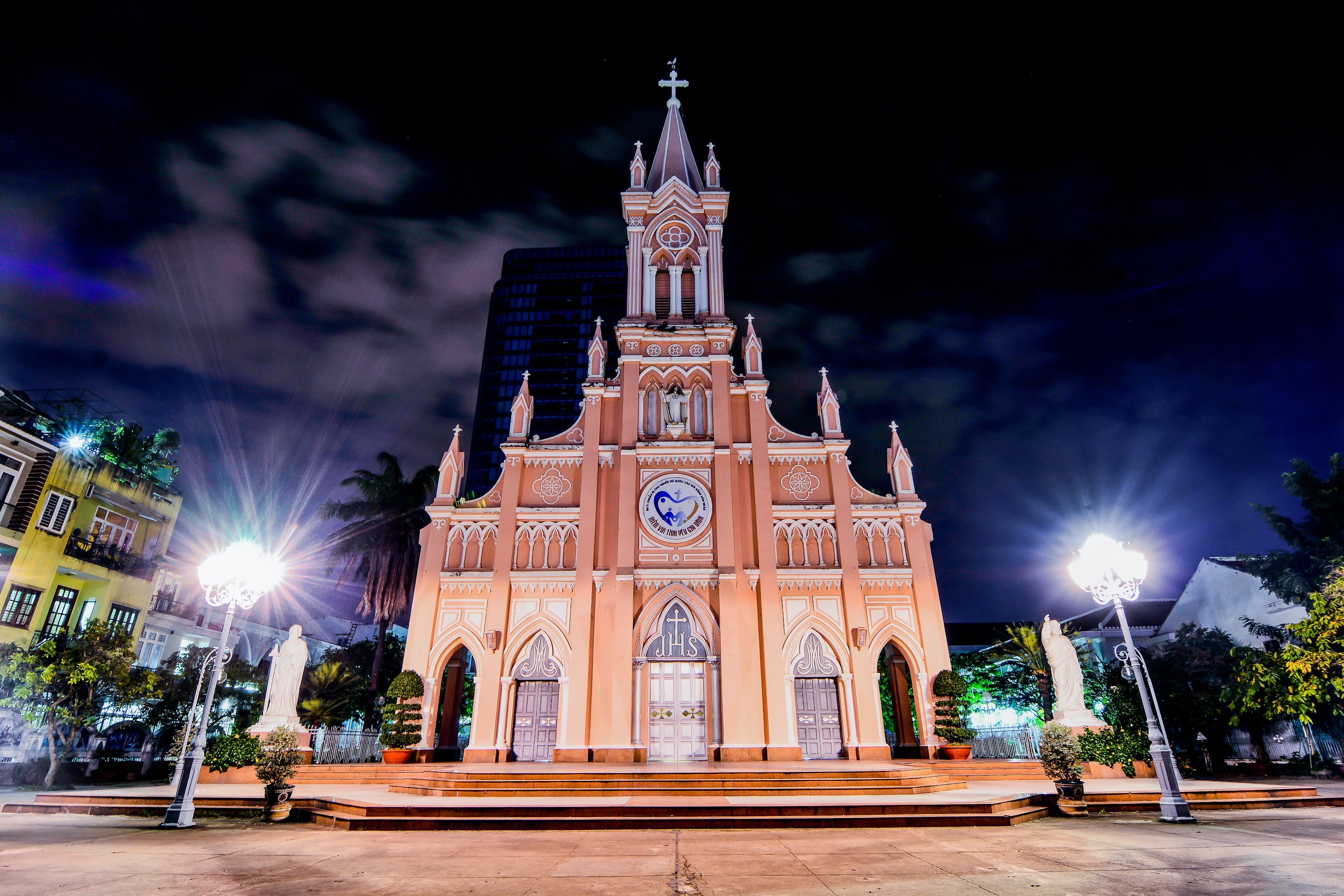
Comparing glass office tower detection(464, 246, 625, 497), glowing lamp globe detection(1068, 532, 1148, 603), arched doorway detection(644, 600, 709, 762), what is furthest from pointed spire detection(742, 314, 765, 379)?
glass office tower detection(464, 246, 625, 497)

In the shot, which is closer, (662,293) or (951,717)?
(951,717)

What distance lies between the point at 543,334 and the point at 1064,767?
3295 inches

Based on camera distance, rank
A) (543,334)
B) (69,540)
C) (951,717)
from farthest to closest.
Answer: (543,334) < (69,540) < (951,717)

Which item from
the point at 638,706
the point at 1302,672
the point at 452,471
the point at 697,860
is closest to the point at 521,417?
the point at 452,471

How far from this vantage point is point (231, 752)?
49.5 feet

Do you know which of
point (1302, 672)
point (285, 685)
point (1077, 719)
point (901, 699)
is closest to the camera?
point (1302, 672)

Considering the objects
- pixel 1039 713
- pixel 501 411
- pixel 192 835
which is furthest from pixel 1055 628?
pixel 501 411

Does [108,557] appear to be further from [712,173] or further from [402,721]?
[712,173]

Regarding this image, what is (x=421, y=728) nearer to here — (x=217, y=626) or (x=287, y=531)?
(x=287, y=531)

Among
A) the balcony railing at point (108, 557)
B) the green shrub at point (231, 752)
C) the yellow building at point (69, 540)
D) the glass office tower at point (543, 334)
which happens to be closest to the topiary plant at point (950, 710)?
the green shrub at point (231, 752)

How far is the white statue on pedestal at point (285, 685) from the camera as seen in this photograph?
1880 centimetres

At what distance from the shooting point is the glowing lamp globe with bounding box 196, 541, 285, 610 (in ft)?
43.9

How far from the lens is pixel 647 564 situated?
22750 millimetres

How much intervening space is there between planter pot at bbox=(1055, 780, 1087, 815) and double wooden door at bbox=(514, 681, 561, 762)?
1438cm
